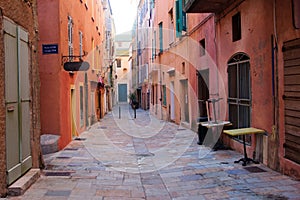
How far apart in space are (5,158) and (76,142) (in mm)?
6702

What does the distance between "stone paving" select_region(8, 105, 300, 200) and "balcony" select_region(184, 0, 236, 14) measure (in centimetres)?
401

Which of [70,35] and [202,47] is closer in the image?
[70,35]

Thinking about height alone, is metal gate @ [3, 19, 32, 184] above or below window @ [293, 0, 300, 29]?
below

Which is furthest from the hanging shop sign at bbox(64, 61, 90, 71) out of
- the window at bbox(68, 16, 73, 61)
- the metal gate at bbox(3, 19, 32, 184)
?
the metal gate at bbox(3, 19, 32, 184)

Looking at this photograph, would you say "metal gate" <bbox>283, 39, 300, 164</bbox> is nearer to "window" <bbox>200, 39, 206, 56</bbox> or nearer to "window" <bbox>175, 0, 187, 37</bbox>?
"window" <bbox>200, 39, 206, 56</bbox>

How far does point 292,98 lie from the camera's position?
6102 millimetres

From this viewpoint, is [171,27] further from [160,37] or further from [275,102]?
[275,102]

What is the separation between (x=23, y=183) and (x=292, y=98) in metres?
4.83

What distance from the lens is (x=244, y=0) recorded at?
8227 millimetres

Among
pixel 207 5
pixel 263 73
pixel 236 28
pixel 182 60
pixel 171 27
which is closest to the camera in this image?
pixel 263 73

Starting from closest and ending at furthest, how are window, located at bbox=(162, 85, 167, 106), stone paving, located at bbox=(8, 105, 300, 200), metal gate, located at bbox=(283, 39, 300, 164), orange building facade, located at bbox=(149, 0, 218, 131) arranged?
stone paving, located at bbox=(8, 105, 300, 200) < metal gate, located at bbox=(283, 39, 300, 164) < orange building facade, located at bbox=(149, 0, 218, 131) < window, located at bbox=(162, 85, 167, 106)

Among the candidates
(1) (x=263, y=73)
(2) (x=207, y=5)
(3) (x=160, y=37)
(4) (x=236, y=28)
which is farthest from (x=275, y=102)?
(3) (x=160, y=37)

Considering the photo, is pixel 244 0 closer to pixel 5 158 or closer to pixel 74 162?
pixel 74 162

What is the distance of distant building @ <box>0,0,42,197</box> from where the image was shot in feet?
17.3
